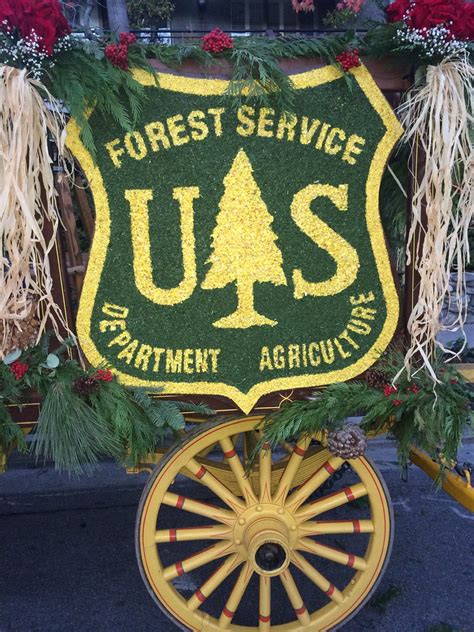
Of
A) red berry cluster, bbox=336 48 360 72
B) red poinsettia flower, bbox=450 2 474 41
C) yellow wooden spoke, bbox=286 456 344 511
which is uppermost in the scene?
red poinsettia flower, bbox=450 2 474 41

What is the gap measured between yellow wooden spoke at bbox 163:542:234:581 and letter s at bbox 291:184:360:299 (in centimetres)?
89

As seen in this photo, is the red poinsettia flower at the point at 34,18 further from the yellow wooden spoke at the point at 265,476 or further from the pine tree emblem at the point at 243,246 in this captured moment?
the yellow wooden spoke at the point at 265,476

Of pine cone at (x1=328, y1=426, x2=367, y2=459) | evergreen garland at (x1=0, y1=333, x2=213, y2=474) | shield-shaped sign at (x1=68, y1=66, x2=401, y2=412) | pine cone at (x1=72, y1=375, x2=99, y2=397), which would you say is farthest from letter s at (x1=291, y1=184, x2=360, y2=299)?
pine cone at (x1=72, y1=375, x2=99, y2=397)

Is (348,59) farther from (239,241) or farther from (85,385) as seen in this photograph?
(85,385)

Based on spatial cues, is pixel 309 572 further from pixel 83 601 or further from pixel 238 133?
pixel 238 133

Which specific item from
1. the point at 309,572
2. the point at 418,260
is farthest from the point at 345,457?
the point at 418,260

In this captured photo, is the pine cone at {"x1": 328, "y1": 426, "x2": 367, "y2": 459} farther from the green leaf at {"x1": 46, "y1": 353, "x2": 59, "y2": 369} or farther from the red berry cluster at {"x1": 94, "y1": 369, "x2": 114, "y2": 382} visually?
the green leaf at {"x1": 46, "y1": 353, "x2": 59, "y2": 369}

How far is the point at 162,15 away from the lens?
634 centimetres

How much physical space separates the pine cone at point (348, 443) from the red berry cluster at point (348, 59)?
1.06 meters

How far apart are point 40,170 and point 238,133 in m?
0.56

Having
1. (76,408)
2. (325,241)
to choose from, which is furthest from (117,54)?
(76,408)

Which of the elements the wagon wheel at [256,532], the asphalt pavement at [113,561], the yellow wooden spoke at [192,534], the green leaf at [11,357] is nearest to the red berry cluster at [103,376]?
the green leaf at [11,357]

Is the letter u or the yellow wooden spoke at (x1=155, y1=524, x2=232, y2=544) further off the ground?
the letter u

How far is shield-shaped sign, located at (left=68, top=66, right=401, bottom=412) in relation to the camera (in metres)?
1.71
